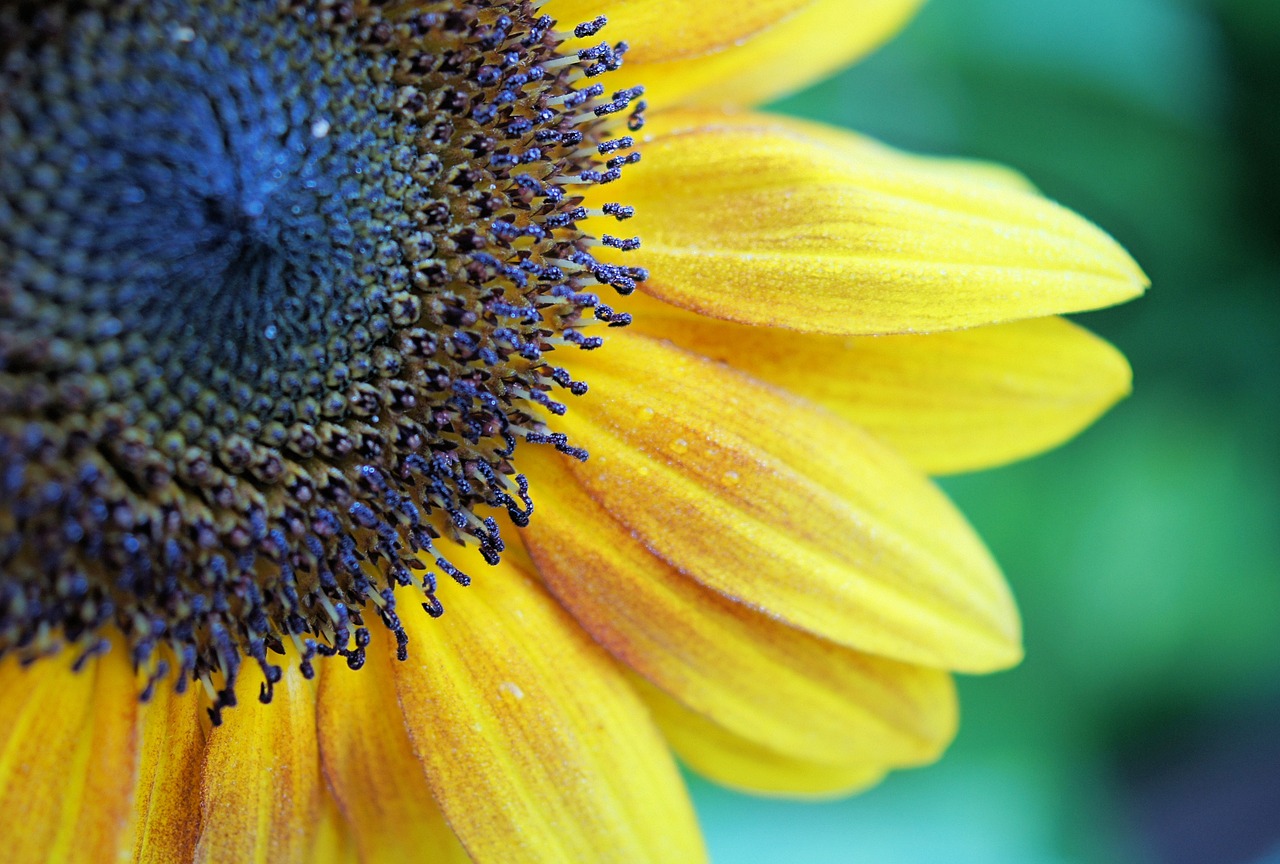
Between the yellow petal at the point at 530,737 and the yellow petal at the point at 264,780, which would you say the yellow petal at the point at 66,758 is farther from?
the yellow petal at the point at 530,737

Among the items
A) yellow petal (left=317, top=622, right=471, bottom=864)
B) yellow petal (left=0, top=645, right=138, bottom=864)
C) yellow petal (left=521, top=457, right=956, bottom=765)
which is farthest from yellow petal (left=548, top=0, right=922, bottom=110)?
yellow petal (left=0, top=645, right=138, bottom=864)

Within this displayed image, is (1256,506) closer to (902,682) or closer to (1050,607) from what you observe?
(1050,607)

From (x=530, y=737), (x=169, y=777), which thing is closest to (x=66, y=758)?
(x=169, y=777)

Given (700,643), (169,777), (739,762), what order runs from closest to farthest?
1. (169,777)
2. (700,643)
3. (739,762)

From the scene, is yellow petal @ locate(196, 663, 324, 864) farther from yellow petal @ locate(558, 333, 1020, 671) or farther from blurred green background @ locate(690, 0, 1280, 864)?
blurred green background @ locate(690, 0, 1280, 864)

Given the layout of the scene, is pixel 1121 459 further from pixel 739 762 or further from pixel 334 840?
pixel 334 840

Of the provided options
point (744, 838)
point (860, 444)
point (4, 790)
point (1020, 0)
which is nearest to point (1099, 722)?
point (744, 838)
